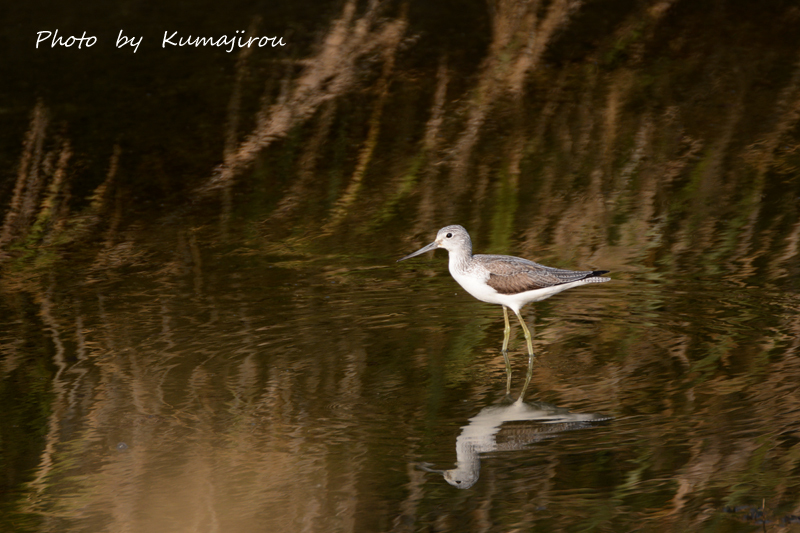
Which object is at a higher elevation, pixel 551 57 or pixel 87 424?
pixel 551 57

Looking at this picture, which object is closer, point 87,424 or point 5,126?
point 87,424

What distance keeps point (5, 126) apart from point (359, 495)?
42.3 ft

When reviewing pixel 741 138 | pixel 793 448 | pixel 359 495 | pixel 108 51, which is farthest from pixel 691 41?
pixel 359 495

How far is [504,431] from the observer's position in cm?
755

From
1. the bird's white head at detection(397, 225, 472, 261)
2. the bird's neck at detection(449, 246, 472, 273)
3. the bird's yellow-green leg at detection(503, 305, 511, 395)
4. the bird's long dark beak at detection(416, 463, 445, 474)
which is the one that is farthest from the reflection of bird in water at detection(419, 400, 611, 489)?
the bird's white head at detection(397, 225, 472, 261)

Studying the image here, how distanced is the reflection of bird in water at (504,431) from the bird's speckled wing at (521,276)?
1.22 meters

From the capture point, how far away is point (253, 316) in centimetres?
1003

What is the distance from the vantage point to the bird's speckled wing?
8.89 m

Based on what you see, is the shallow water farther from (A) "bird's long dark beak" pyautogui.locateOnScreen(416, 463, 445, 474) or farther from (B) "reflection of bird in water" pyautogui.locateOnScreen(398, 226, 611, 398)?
(B) "reflection of bird in water" pyautogui.locateOnScreen(398, 226, 611, 398)

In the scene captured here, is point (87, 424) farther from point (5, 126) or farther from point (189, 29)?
point (189, 29)

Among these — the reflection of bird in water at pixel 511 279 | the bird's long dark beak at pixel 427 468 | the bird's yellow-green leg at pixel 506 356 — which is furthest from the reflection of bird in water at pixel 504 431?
the reflection of bird in water at pixel 511 279

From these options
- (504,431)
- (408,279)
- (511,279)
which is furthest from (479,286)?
(408,279)

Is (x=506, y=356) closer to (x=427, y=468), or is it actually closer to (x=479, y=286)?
(x=479, y=286)

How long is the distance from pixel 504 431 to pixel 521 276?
5.99ft
